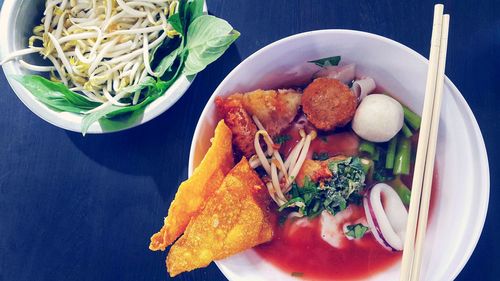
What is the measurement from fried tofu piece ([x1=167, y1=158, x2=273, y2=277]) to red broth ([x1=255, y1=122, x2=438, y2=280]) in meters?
0.09

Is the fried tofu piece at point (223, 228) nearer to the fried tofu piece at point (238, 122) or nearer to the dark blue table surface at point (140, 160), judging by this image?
the fried tofu piece at point (238, 122)

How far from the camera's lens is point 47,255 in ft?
3.98

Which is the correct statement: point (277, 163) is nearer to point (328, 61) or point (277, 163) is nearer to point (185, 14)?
point (328, 61)

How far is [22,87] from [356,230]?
2.39ft

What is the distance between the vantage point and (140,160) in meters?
1.18

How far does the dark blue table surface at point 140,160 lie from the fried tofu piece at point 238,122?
0.14 meters

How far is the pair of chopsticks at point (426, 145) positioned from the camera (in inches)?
37.7

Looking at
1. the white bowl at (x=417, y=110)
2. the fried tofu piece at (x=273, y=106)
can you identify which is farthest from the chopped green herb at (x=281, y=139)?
the white bowl at (x=417, y=110)

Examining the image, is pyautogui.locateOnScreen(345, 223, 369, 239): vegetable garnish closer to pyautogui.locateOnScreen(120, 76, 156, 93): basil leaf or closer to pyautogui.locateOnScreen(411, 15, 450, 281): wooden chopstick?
pyautogui.locateOnScreen(411, 15, 450, 281): wooden chopstick

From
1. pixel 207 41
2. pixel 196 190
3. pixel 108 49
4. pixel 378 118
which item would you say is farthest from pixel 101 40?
pixel 378 118

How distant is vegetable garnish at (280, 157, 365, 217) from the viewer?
1061mm

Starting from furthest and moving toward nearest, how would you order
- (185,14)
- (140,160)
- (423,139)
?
1. (140,160)
2. (185,14)
3. (423,139)

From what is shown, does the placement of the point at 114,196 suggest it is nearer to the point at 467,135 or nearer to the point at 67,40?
the point at 67,40

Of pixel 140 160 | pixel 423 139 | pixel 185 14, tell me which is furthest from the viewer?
pixel 140 160
